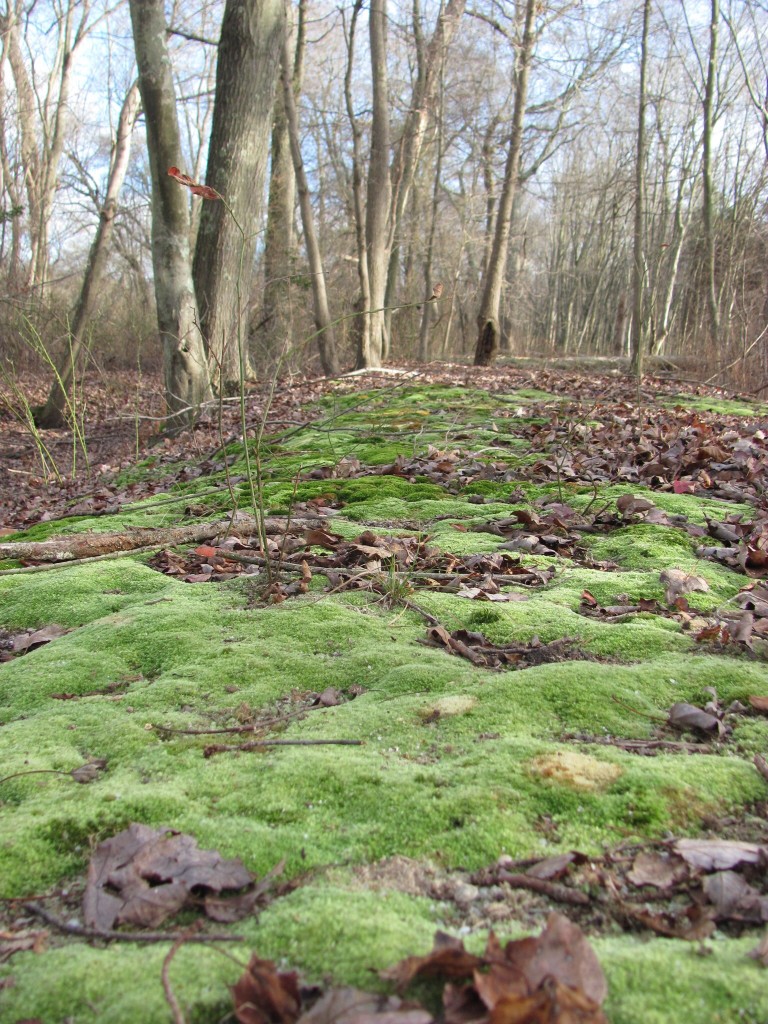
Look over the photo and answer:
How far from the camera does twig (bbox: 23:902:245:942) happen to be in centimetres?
124

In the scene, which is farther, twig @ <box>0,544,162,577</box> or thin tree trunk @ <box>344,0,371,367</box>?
thin tree trunk @ <box>344,0,371,367</box>

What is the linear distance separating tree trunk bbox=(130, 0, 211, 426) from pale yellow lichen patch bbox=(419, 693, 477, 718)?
21.8 ft

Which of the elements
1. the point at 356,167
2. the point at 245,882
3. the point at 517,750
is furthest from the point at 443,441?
the point at 356,167

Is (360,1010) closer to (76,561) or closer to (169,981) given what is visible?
(169,981)

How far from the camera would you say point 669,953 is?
1160mm

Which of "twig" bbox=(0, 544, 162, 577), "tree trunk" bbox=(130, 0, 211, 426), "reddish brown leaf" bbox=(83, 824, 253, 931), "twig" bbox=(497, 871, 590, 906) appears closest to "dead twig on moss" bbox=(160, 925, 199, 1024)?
"reddish brown leaf" bbox=(83, 824, 253, 931)

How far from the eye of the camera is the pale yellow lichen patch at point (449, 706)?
2104 millimetres

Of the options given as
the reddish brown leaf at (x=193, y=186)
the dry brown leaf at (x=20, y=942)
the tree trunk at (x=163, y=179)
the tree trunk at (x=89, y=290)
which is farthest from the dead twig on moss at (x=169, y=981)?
the tree trunk at (x=89, y=290)

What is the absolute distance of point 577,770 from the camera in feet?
5.70

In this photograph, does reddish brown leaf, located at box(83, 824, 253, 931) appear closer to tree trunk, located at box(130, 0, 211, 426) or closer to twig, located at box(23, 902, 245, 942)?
twig, located at box(23, 902, 245, 942)

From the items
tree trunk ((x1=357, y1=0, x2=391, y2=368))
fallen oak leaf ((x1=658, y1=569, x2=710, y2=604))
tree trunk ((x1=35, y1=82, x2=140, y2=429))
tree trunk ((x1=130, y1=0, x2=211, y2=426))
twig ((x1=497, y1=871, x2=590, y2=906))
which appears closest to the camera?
twig ((x1=497, y1=871, x2=590, y2=906))

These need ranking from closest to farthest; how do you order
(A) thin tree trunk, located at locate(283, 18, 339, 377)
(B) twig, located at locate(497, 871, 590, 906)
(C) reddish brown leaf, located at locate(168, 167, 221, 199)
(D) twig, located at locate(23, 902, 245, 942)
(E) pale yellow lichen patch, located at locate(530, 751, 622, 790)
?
1. (D) twig, located at locate(23, 902, 245, 942)
2. (B) twig, located at locate(497, 871, 590, 906)
3. (E) pale yellow lichen patch, located at locate(530, 751, 622, 790)
4. (C) reddish brown leaf, located at locate(168, 167, 221, 199)
5. (A) thin tree trunk, located at locate(283, 18, 339, 377)

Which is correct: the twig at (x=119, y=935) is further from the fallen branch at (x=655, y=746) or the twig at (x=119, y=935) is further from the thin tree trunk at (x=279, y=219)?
the thin tree trunk at (x=279, y=219)

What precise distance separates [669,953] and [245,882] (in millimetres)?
792
